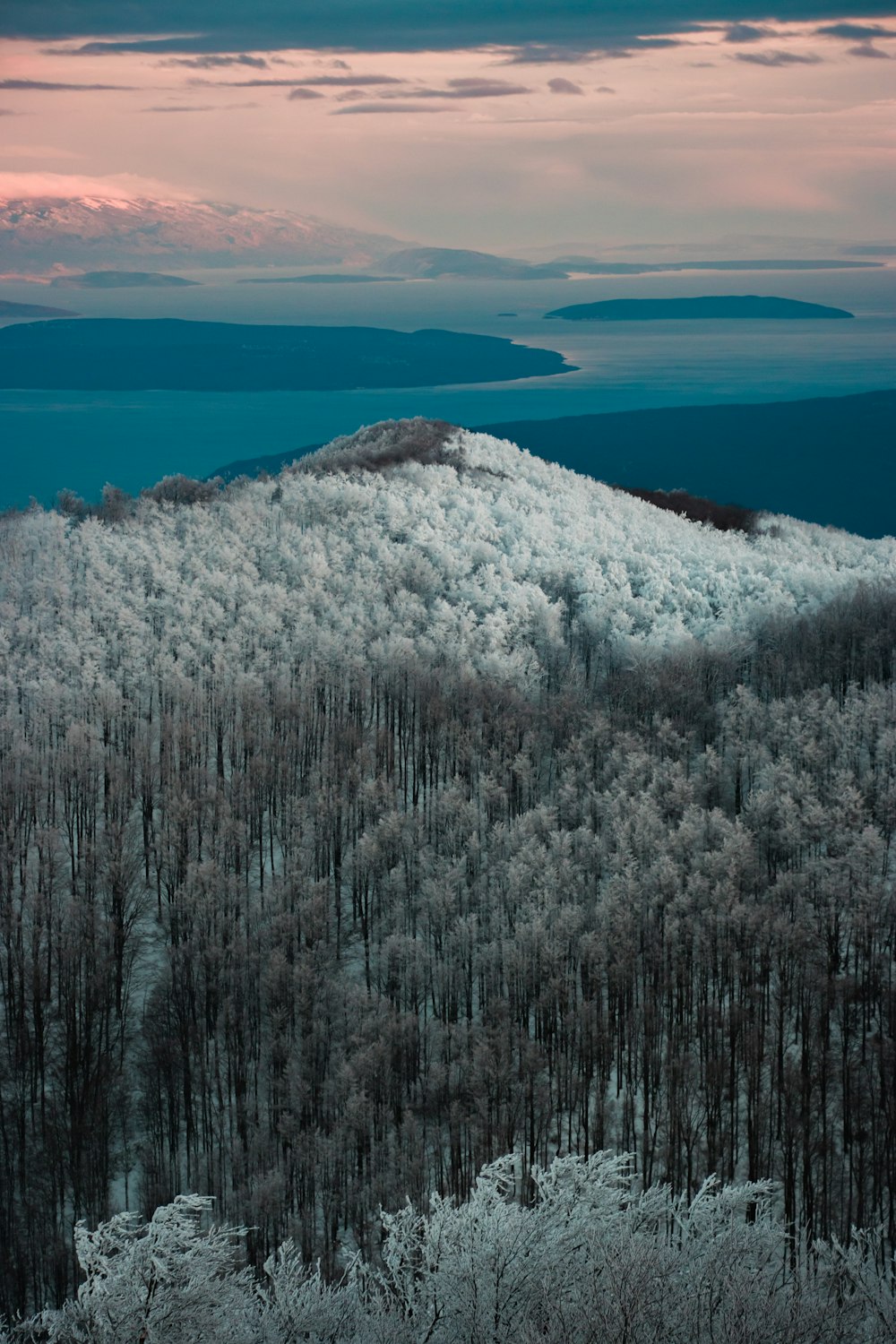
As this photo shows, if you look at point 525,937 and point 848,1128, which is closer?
point 848,1128

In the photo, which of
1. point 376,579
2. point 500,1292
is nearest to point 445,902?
point 500,1292

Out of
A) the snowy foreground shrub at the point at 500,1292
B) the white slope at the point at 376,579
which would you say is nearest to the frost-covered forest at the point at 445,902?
the snowy foreground shrub at the point at 500,1292

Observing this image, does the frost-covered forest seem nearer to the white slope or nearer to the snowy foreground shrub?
the snowy foreground shrub

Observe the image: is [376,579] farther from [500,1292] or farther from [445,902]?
[500,1292]

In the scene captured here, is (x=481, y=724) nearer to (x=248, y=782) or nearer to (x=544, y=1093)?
(x=248, y=782)

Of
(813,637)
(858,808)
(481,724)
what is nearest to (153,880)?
(481,724)

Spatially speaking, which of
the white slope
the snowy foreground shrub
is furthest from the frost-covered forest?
the white slope

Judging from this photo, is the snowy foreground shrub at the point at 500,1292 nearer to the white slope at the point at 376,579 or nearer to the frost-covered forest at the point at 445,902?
the frost-covered forest at the point at 445,902
